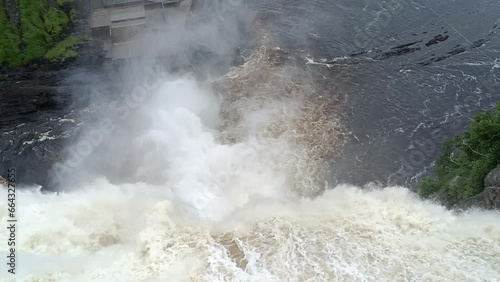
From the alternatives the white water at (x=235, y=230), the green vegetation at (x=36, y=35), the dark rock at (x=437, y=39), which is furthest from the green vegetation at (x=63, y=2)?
the dark rock at (x=437, y=39)

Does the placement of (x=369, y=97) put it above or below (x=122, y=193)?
above

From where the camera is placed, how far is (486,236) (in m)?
29.0

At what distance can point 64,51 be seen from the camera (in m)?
48.5

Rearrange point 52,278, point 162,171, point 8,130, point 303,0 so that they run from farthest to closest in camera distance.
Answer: point 303,0, point 8,130, point 162,171, point 52,278

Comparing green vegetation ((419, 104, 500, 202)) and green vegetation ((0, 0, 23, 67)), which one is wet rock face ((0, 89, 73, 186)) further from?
green vegetation ((419, 104, 500, 202))

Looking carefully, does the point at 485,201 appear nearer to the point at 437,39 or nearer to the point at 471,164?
the point at 471,164

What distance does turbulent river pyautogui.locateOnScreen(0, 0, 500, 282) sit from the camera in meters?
28.8

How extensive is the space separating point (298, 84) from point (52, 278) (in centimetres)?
2748

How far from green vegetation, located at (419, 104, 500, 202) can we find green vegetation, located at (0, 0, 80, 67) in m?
36.6

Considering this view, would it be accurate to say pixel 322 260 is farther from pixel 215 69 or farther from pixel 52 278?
pixel 215 69

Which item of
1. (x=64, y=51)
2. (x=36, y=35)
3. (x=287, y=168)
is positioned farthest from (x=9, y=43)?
(x=287, y=168)

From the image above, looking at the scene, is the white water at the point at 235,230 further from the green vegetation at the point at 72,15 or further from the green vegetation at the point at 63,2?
the green vegetation at the point at 63,2

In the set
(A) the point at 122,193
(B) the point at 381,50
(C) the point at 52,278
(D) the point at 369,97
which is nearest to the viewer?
(C) the point at 52,278

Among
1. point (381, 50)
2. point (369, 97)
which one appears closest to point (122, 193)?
point (369, 97)
